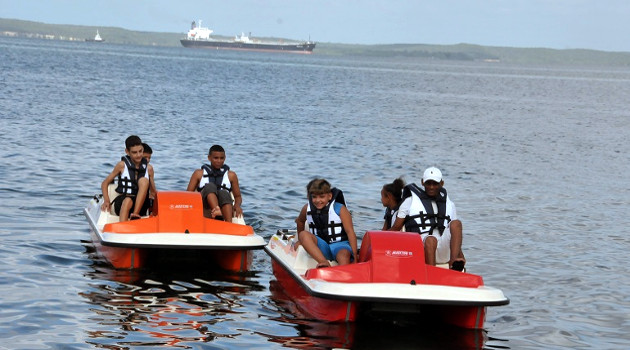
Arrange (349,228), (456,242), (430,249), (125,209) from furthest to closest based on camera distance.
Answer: (125,209), (349,228), (456,242), (430,249)

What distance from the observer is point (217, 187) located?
542 inches

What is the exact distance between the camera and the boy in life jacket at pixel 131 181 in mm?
13273

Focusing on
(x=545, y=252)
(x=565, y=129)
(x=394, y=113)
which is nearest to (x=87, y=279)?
(x=545, y=252)

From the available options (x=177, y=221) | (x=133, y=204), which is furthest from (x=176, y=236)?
(x=133, y=204)

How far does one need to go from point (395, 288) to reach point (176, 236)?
3.20 m

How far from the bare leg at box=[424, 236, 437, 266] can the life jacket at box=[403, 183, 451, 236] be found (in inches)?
18.6

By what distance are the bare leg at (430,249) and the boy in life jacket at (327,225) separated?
76cm

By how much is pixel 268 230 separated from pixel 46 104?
1068 inches

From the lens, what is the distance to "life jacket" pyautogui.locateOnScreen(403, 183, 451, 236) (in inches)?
452

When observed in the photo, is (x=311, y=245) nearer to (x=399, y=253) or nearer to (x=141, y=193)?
(x=399, y=253)

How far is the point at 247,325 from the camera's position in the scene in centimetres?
1063

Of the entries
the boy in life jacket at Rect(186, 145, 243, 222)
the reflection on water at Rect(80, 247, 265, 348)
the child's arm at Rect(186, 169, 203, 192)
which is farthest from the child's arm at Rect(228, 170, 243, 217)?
the reflection on water at Rect(80, 247, 265, 348)

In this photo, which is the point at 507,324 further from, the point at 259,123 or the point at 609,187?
the point at 259,123

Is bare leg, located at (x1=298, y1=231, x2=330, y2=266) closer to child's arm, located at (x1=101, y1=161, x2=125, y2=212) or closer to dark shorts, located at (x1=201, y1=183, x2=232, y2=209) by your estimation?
dark shorts, located at (x1=201, y1=183, x2=232, y2=209)
